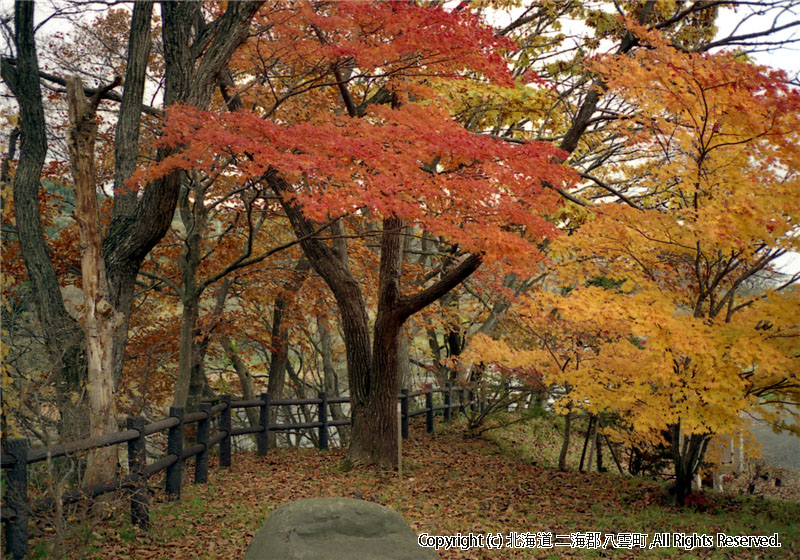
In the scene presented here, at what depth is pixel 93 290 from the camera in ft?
21.2

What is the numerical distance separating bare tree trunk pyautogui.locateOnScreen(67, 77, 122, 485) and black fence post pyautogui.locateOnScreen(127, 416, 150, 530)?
0.88 feet

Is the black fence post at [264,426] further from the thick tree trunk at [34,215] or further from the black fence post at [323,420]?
the thick tree trunk at [34,215]

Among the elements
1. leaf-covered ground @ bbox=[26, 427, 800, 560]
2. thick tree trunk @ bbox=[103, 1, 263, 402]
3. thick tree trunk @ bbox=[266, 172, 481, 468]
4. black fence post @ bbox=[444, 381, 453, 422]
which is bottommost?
leaf-covered ground @ bbox=[26, 427, 800, 560]

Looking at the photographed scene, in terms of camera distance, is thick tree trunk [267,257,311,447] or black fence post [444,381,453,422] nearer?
thick tree trunk [267,257,311,447]

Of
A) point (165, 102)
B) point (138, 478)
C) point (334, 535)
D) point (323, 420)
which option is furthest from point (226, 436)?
point (334, 535)

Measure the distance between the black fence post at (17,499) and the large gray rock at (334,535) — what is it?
5.87ft

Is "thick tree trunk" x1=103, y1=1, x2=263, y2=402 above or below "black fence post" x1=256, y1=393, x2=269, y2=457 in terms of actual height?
above

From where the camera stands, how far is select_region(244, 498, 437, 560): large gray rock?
4.33 metres

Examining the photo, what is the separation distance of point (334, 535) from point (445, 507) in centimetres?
385

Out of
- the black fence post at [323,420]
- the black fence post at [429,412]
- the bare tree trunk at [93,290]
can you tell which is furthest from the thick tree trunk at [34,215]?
the black fence post at [429,412]

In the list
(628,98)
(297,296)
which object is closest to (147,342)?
(297,296)

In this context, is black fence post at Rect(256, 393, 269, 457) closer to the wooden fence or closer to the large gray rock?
the wooden fence

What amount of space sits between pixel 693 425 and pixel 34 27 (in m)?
9.29

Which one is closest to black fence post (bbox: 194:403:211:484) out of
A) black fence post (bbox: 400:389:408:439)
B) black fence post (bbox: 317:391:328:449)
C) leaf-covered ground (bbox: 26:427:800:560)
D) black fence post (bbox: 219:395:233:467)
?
leaf-covered ground (bbox: 26:427:800:560)
